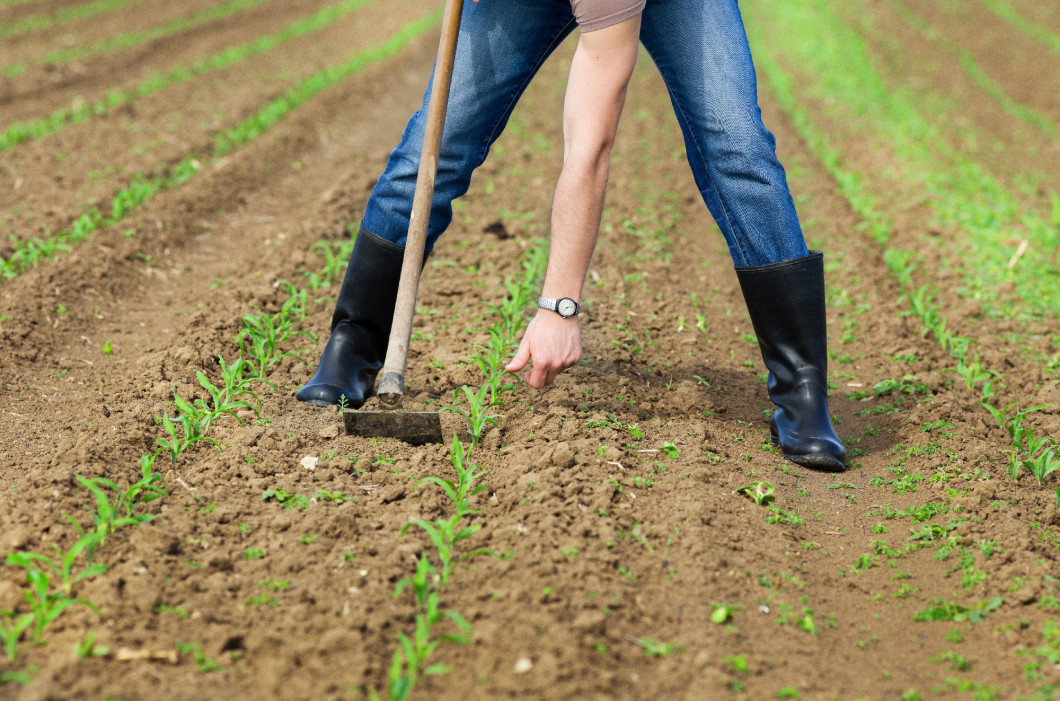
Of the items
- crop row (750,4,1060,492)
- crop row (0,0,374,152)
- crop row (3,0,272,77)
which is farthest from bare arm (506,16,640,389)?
crop row (3,0,272,77)

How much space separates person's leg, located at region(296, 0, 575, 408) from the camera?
8.07 feet

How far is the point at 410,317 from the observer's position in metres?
2.55

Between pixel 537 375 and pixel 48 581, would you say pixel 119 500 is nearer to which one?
pixel 48 581

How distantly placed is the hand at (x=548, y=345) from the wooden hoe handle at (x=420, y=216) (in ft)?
1.32

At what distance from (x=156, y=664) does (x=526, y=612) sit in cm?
75

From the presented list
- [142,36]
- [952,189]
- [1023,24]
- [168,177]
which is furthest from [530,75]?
[1023,24]

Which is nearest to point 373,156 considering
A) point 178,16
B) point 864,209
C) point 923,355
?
point 864,209

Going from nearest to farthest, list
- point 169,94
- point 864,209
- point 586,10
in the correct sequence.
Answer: point 586,10
point 864,209
point 169,94

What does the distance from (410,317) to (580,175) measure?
0.70 m

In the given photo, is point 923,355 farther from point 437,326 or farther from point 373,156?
point 373,156

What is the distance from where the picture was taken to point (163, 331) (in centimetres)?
360

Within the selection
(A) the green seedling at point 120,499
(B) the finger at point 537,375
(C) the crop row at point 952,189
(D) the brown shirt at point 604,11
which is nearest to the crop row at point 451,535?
(B) the finger at point 537,375

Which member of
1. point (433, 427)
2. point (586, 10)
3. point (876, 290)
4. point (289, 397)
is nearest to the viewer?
point (586, 10)

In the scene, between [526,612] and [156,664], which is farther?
[526,612]
